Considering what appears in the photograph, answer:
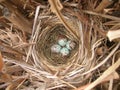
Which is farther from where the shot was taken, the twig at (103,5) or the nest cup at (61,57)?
the nest cup at (61,57)

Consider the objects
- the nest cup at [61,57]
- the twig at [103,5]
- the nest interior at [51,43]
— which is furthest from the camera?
the nest interior at [51,43]

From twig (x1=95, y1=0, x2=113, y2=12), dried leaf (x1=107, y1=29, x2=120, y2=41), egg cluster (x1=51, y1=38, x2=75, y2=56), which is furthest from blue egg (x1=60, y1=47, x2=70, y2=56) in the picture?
dried leaf (x1=107, y1=29, x2=120, y2=41)

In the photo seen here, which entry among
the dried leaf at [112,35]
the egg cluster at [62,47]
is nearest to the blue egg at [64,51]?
the egg cluster at [62,47]

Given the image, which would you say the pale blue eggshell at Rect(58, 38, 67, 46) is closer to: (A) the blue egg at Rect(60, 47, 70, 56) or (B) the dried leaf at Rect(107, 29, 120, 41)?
(A) the blue egg at Rect(60, 47, 70, 56)

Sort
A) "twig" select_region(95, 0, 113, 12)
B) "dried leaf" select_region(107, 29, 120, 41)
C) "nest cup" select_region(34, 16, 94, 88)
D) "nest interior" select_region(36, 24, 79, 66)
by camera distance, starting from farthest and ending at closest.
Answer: "nest interior" select_region(36, 24, 79, 66) < "nest cup" select_region(34, 16, 94, 88) < "twig" select_region(95, 0, 113, 12) < "dried leaf" select_region(107, 29, 120, 41)

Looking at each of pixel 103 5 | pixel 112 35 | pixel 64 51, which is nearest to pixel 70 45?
pixel 64 51

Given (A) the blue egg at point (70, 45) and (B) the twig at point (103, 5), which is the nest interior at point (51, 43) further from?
(B) the twig at point (103, 5)

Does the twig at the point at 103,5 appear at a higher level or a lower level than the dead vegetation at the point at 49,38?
Answer: higher
